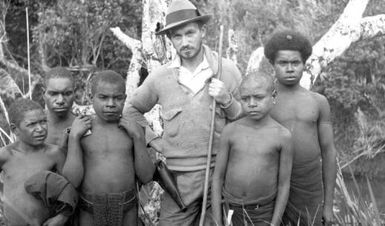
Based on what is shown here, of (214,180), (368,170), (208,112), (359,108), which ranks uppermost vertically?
(208,112)

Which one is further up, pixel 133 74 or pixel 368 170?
pixel 133 74

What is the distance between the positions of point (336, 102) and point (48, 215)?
25.0 feet

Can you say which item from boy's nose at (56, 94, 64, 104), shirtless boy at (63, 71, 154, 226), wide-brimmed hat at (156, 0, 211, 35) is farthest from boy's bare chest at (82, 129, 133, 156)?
wide-brimmed hat at (156, 0, 211, 35)

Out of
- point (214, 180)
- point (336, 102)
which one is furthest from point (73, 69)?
point (214, 180)

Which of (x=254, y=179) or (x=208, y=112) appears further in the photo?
(x=208, y=112)

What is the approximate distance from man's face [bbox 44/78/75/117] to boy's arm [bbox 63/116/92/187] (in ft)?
1.51

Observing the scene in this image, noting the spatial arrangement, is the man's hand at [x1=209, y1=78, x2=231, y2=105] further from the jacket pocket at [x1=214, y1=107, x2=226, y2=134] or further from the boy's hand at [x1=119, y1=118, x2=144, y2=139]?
the boy's hand at [x1=119, y1=118, x2=144, y2=139]

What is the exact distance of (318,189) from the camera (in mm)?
3631

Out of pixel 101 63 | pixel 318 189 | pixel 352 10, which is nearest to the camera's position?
pixel 318 189

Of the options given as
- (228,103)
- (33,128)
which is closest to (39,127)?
(33,128)

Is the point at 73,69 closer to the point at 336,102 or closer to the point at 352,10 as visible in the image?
the point at 336,102

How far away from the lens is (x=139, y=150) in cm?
357

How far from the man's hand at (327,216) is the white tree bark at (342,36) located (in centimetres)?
204

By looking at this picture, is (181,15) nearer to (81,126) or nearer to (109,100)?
(109,100)
